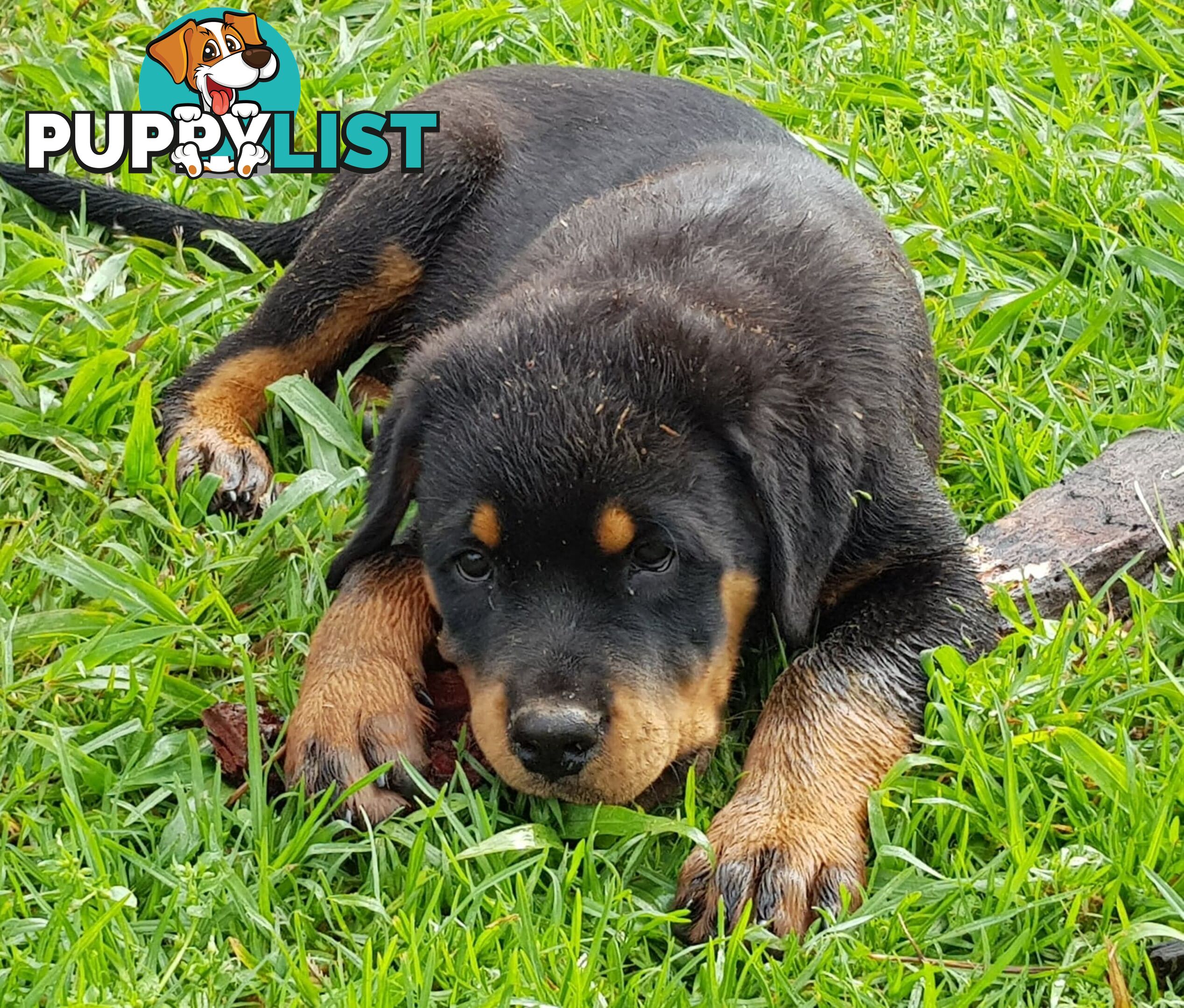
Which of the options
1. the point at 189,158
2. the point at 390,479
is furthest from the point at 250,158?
the point at 390,479

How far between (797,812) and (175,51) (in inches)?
171

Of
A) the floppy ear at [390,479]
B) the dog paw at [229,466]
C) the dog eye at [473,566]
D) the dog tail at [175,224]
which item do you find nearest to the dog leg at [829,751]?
the dog eye at [473,566]

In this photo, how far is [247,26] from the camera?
650cm

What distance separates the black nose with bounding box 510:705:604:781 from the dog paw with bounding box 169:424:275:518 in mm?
1602

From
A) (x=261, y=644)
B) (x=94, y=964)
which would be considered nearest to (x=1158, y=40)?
(x=261, y=644)

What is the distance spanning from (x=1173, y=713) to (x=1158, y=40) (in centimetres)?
363

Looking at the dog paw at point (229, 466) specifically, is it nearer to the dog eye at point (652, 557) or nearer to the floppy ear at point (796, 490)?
the dog eye at point (652, 557)

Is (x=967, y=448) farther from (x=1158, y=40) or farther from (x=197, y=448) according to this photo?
(x=1158, y=40)

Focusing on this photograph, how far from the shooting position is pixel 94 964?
2961 mm

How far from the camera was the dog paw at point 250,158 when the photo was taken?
19.4ft

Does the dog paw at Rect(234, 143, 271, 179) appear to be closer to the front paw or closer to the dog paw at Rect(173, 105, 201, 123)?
the dog paw at Rect(173, 105, 201, 123)

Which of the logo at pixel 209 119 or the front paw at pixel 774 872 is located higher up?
the front paw at pixel 774 872

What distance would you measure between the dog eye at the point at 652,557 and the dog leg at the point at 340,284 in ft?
5.92

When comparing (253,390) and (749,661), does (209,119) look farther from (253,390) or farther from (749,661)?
(749,661)
